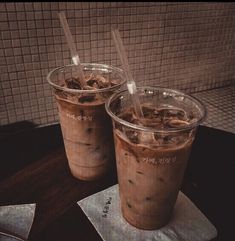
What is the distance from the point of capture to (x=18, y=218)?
0.78 metres

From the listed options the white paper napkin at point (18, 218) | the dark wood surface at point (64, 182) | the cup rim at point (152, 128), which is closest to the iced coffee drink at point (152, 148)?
the cup rim at point (152, 128)

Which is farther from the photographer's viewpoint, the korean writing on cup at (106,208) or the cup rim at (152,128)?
the korean writing on cup at (106,208)

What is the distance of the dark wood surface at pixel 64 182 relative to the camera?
76 cm

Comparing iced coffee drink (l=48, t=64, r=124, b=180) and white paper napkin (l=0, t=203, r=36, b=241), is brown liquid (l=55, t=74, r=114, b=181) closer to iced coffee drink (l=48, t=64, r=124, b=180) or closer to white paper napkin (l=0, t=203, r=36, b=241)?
iced coffee drink (l=48, t=64, r=124, b=180)

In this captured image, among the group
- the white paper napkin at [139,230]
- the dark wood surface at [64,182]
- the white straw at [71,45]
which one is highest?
the white straw at [71,45]

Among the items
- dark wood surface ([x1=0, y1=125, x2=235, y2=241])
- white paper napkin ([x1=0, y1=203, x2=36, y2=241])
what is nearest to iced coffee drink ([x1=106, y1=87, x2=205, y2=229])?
dark wood surface ([x1=0, y1=125, x2=235, y2=241])

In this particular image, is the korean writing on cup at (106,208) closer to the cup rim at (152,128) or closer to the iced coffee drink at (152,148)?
the iced coffee drink at (152,148)

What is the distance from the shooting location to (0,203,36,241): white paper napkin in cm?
74

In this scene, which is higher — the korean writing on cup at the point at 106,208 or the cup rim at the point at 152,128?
the cup rim at the point at 152,128

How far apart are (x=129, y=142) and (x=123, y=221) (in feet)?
0.83

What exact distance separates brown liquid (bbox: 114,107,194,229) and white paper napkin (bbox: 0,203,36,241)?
10.0 inches

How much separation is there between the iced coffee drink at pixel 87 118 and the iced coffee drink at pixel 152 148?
0.06 m

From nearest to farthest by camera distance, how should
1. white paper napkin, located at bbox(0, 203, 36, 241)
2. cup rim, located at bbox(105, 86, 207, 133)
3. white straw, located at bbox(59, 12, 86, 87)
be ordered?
cup rim, located at bbox(105, 86, 207, 133)
white paper napkin, located at bbox(0, 203, 36, 241)
white straw, located at bbox(59, 12, 86, 87)

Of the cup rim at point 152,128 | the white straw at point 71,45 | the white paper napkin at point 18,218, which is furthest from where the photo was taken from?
the white straw at point 71,45
